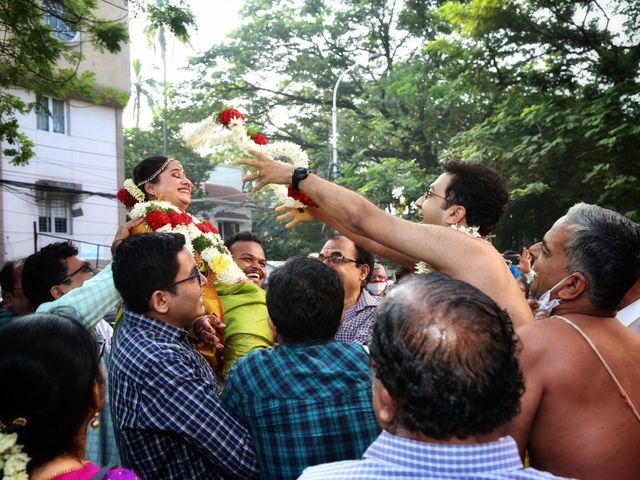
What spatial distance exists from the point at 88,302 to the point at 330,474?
81.4 inches

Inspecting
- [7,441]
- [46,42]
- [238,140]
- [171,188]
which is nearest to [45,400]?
[7,441]

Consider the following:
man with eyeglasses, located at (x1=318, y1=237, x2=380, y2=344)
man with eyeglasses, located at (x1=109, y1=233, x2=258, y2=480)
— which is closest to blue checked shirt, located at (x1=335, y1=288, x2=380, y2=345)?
man with eyeglasses, located at (x1=318, y1=237, x2=380, y2=344)

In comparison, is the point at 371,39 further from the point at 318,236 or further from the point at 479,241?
the point at 479,241

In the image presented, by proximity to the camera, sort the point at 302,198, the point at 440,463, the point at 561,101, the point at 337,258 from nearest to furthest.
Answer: the point at 440,463
the point at 302,198
the point at 337,258
the point at 561,101

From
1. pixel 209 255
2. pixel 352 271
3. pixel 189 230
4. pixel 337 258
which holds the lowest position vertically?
pixel 352 271

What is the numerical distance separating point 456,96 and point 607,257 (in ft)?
49.3

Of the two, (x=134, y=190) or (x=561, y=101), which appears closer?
(x=134, y=190)

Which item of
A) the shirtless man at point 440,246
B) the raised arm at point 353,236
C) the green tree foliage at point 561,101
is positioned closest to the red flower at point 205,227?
the raised arm at point 353,236

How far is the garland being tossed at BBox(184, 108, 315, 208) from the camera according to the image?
3846 mm

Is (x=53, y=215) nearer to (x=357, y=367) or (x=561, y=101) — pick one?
(x=561, y=101)

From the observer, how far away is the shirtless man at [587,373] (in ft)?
6.79

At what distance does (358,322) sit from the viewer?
4.41m

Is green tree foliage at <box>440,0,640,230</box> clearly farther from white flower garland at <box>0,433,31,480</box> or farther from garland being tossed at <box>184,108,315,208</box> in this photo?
white flower garland at <box>0,433,31,480</box>

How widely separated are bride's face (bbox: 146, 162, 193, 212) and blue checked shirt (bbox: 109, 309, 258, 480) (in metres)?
1.99
